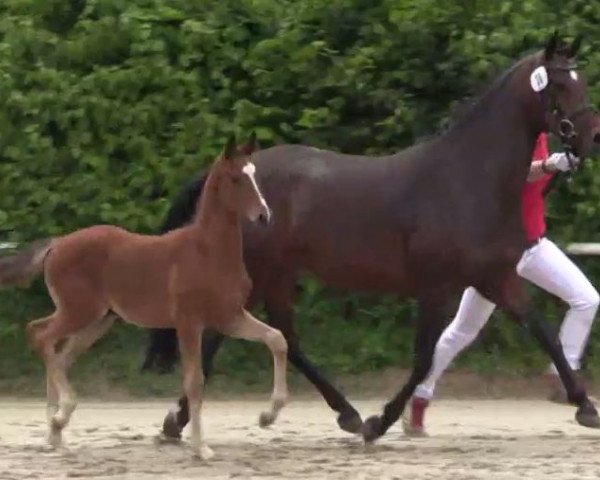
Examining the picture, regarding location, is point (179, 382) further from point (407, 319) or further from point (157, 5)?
point (157, 5)

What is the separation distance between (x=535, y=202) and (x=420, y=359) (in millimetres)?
1108

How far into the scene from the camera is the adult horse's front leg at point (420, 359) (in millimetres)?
8273

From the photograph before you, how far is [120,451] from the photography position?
8.16 metres

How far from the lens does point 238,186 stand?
25.0ft

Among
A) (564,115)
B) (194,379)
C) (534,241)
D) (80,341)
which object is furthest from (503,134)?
(80,341)

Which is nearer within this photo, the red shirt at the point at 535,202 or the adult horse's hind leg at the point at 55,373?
the adult horse's hind leg at the point at 55,373

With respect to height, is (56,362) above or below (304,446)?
above

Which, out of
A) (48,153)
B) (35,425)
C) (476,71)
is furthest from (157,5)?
(35,425)

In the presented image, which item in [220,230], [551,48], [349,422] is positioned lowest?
[349,422]

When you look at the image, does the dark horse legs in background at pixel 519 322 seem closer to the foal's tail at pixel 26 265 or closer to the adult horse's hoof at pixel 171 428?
the adult horse's hoof at pixel 171 428

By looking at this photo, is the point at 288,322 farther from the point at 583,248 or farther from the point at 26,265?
the point at 583,248

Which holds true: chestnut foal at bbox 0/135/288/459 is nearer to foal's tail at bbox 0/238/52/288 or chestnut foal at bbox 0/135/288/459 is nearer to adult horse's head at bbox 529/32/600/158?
foal's tail at bbox 0/238/52/288

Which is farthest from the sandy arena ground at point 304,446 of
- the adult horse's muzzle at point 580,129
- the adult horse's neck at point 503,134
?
the adult horse's muzzle at point 580,129

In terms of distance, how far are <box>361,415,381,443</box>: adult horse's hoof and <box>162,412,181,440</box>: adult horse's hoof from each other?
3.02 feet
